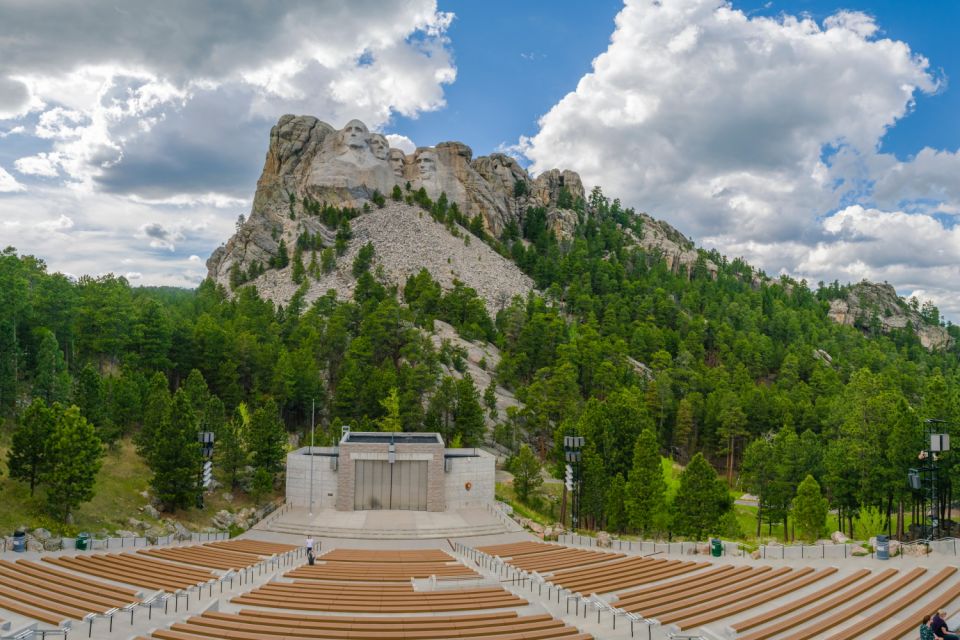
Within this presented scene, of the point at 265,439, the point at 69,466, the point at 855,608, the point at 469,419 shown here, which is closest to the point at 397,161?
the point at 469,419

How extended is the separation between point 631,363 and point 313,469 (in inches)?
2090

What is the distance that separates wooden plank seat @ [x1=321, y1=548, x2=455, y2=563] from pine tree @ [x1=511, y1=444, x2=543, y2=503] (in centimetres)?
1783

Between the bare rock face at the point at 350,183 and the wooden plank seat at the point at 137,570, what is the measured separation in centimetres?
10271

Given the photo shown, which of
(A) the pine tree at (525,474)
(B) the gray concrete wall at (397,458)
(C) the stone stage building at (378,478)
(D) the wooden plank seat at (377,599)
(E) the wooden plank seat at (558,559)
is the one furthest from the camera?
(A) the pine tree at (525,474)

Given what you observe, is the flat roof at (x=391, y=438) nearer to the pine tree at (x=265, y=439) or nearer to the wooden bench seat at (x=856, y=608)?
the pine tree at (x=265, y=439)

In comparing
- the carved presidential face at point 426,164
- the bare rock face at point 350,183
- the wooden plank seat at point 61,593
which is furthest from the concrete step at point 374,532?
the carved presidential face at point 426,164

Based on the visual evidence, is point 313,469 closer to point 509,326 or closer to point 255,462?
point 255,462

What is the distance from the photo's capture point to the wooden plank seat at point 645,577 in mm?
21672

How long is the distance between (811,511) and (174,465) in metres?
38.4

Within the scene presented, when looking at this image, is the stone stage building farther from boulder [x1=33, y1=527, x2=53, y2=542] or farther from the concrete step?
boulder [x1=33, y1=527, x2=53, y2=542]

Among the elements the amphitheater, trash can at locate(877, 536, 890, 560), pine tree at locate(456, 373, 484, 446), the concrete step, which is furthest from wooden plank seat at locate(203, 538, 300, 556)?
pine tree at locate(456, 373, 484, 446)

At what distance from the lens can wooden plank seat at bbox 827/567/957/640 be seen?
1666 centimetres

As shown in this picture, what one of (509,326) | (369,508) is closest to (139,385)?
(369,508)

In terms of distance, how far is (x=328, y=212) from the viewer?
13088 centimetres
